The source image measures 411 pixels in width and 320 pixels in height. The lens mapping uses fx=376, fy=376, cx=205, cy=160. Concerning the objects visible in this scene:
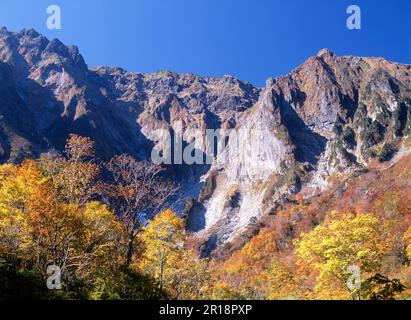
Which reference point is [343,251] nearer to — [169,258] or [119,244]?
[169,258]

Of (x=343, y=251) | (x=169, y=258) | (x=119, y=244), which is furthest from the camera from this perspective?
(x=169, y=258)

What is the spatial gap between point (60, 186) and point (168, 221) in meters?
9.00

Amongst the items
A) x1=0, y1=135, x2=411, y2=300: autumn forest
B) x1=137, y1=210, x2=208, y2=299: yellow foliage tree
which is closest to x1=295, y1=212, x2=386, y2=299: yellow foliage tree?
x1=0, y1=135, x2=411, y2=300: autumn forest

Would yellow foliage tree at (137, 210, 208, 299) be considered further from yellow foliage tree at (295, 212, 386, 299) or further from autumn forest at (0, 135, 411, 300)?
yellow foliage tree at (295, 212, 386, 299)

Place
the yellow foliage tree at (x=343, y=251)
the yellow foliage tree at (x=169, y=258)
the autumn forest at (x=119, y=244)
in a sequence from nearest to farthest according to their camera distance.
Answer: the autumn forest at (x=119, y=244) → the yellow foliage tree at (x=343, y=251) → the yellow foliage tree at (x=169, y=258)

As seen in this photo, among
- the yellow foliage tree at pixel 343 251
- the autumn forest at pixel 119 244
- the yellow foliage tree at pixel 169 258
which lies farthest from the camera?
the yellow foliage tree at pixel 169 258

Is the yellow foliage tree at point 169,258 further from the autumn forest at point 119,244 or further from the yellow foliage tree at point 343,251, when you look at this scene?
the yellow foliage tree at point 343,251

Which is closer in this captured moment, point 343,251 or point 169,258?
point 343,251

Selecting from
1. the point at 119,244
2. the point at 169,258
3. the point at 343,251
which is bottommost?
the point at 343,251

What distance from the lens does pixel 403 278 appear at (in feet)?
157

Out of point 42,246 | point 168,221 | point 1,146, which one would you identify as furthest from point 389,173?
point 1,146

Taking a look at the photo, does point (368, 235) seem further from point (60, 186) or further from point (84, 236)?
point (60, 186)

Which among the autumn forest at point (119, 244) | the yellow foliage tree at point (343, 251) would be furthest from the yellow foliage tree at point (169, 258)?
the yellow foliage tree at point (343, 251)

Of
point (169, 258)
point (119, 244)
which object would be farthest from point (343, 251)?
point (119, 244)
